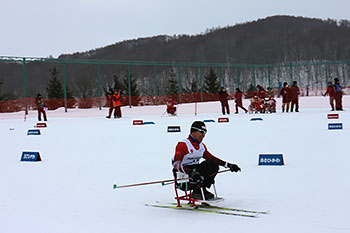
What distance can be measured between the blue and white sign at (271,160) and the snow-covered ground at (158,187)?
183 millimetres

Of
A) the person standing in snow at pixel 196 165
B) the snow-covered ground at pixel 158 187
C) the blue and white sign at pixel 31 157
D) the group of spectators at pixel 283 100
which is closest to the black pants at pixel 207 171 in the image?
the person standing in snow at pixel 196 165

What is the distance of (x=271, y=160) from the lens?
8508 millimetres

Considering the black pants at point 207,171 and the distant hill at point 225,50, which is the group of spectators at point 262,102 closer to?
the black pants at point 207,171

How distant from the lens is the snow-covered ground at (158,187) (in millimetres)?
4859

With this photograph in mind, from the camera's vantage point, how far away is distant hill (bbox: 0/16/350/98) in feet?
361

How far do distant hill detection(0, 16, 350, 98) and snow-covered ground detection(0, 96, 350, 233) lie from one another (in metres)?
88.4

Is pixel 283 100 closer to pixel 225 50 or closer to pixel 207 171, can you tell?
pixel 207 171

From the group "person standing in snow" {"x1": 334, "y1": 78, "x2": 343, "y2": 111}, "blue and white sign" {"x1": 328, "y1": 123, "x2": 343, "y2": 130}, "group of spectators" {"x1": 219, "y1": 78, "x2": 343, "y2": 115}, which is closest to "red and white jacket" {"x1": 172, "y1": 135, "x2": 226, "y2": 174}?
"blue and white sign" {"x1": 328, "y1": 123, "x2": 343, "y2": 130}

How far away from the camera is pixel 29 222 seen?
5.17 m

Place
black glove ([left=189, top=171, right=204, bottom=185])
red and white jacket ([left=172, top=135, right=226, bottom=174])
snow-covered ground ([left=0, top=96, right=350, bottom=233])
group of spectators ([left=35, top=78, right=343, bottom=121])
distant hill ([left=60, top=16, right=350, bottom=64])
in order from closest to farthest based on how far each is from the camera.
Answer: snow-covered ground ([left=0, top=96, right=350, bottom=233]) → black glove ([left=189, top=171, right=204, bottom=185]) → red and white jacket ([left=172, top=135, right=226, bottom=174]) → group of spectators ([left=35, top=78, right=343, bottom=121]) → distant hill ([left=60, top=16, right=350, bottom=64])

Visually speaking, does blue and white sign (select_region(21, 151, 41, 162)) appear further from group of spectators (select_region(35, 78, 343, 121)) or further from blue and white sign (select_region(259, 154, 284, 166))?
group of spectators (select_region(35, 78, 343, 121))

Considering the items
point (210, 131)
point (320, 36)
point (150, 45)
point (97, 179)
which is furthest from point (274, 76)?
point (97, 179)

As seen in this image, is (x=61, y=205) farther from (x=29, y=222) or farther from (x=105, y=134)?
(x=105, y=134)

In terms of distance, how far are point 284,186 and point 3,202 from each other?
4.14 meters
